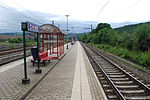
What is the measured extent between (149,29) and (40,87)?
1504 cm

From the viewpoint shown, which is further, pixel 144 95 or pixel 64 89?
pixel 64 89

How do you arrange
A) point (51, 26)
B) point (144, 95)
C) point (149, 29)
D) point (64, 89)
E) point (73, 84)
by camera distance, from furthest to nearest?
point (149, 29) < point (51, 26) < point (73, 84) < point (64, 89) < point (144, 95)

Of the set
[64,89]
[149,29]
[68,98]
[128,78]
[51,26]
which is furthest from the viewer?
[149,29]

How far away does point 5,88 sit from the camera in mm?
5777

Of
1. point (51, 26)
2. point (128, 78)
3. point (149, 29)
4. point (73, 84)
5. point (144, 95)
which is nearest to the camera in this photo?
point (144, 95)

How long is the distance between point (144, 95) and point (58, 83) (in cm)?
335

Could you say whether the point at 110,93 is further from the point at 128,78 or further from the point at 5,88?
the point at 5,88

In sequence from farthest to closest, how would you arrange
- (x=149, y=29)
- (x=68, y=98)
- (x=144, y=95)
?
(x=149, y=29) < (x=144, y=95) < (x=68, y=98)

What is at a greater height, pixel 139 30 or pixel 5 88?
pixel 139 30

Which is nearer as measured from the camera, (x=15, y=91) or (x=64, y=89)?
(x=15, y=91)

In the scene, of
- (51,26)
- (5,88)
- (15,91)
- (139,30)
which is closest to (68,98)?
(15,91)

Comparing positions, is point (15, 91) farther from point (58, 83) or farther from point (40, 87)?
point (58, 83)

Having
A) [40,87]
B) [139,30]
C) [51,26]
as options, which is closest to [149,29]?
[139,30]

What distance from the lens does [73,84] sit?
6449 mm
